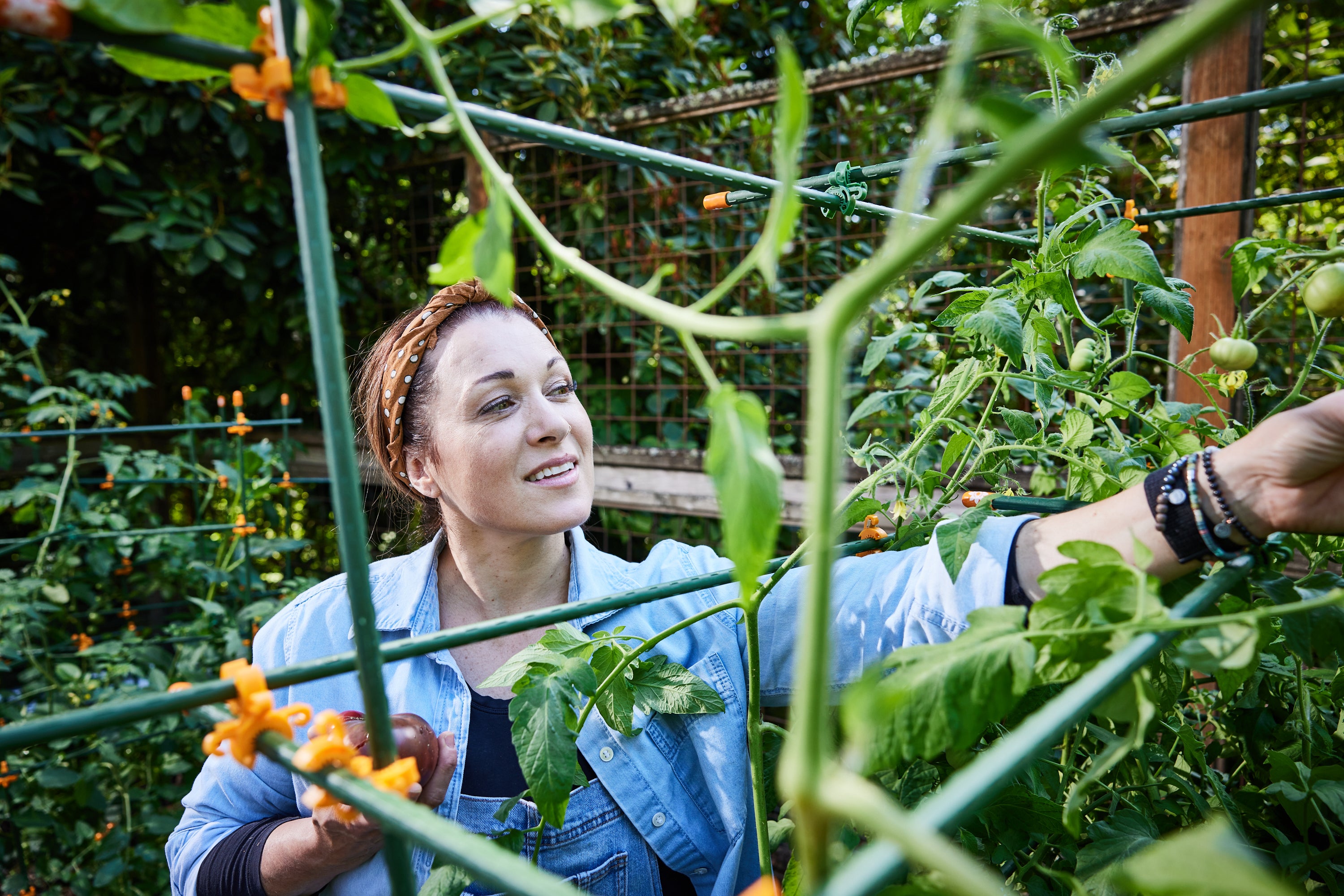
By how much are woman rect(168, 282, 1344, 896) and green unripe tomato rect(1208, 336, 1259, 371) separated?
262 mm

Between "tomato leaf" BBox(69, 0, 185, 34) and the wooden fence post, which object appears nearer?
"tomato leaf" BBox(69, 0, 185, 34)

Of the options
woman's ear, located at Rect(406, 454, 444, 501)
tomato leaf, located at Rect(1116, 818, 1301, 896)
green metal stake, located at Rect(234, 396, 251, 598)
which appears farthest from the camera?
green metal stake, located at Rect(234, 396, 251, 598)

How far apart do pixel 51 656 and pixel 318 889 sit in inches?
53.8

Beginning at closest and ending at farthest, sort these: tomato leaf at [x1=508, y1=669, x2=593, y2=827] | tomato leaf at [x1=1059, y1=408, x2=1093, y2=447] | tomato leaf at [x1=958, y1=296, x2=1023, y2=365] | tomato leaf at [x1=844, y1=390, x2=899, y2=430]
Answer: tomato leaf at [x1=508, y1=669, x2=593, y2=827]
tomato leaf at [x1=958, y1=296, x2=1023, y2=365]
tomato leaf at [x1=1059, y1=408, x2=1093, y2=447]
tomato leaf at [x1=844, y1=390, x2=899, y2=430]

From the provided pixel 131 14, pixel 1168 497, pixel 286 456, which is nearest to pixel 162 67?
pixel 131 14

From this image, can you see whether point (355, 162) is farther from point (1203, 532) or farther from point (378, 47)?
point (1203, 532)

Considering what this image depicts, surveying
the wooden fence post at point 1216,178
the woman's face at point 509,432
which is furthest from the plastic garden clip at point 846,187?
the wooden fence post at point 1216,178

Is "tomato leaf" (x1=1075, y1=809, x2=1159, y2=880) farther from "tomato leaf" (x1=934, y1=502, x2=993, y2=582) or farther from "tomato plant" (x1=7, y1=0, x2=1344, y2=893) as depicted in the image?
"tomato leaf" (x1=934, y1=502, x2=993, y2=582)

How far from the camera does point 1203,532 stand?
0.58 metres

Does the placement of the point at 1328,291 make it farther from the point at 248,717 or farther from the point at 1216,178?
the point at 1216,178

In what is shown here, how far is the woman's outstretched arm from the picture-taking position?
559 mm

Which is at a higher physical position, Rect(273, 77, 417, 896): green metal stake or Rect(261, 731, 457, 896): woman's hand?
Rect(273, 77, 417, 896): green metal stake

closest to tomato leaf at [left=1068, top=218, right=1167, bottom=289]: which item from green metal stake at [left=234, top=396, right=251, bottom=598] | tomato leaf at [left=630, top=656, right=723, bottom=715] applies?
tomato leaf at [left=630, top=656, right=723, bottom=715]

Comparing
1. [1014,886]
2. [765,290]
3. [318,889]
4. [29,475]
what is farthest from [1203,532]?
[29,475]
